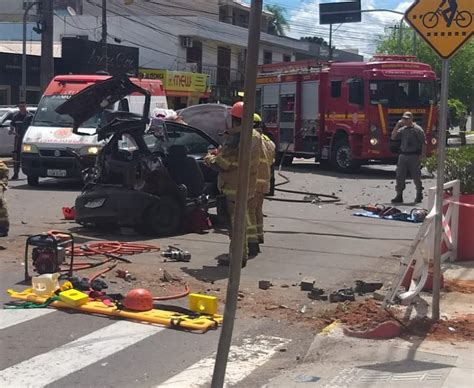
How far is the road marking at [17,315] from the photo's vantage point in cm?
607

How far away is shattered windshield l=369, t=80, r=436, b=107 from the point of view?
66.3 ft

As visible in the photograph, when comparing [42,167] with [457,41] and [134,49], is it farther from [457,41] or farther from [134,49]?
[134,49]

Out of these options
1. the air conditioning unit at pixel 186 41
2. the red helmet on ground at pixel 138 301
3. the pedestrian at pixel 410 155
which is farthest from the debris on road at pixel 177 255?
the air conditioning unit at pixel 186 41

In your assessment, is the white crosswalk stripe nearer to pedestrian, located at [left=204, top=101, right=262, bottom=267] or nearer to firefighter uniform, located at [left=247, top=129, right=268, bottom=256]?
pedestrian, located at [left=204, top=101, right=262, bottom=267]

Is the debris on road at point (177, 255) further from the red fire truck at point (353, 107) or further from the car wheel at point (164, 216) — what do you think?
the red fire truck at point (353, 107)

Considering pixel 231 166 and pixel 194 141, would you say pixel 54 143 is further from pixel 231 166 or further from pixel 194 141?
pixel 231 166

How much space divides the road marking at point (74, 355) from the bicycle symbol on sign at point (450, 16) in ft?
11.1

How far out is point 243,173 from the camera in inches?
146

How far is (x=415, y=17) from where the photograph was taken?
6.20 m

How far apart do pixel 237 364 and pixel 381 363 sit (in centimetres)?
101

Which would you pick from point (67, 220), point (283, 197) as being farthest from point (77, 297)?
point (283, 197)

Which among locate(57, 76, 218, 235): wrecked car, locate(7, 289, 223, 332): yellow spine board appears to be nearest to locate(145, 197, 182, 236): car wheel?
locate(57, 76, 218, 235): wrecked car

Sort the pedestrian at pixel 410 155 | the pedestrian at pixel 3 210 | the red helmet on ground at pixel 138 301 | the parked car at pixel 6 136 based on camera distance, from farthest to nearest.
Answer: the parked car at pixel 6 136 → the pedestrian at pixel 410 155 → the pedestrian at pixel 3 210 → the red helmet on ground at pixel 138 301

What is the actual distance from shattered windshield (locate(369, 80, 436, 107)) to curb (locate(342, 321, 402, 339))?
14915 mm
